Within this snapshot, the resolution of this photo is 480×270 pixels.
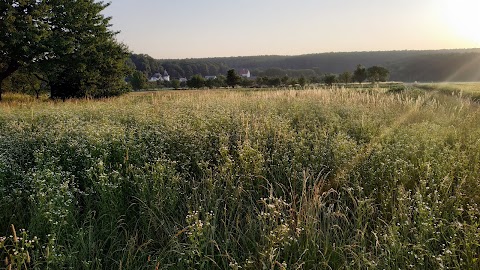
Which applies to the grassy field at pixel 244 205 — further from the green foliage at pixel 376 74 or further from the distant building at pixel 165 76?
the distant building at pixel 165 76

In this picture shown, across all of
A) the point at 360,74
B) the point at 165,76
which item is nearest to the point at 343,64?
the point at 165,76

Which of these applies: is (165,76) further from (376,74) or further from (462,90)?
(462,90)

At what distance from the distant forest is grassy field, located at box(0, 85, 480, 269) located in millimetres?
96576

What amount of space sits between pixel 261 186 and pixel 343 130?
304 centimetres

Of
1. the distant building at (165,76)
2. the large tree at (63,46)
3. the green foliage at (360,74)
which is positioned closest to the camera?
the large tree at (63,46)

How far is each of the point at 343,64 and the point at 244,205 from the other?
168 metres

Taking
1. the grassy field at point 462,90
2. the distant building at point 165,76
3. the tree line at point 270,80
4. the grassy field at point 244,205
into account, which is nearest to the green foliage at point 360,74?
the tree line at point 270,80

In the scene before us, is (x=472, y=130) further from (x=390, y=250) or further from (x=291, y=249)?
(x=291, y=249)

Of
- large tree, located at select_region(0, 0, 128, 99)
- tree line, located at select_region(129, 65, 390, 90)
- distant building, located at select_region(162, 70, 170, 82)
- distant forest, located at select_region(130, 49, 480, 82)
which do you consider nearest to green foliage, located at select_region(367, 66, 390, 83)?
tree line, located at select_region(129, 65, 390, 90)

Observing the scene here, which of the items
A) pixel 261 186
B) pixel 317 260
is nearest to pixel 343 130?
pixel 261 186

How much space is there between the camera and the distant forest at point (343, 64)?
111 m

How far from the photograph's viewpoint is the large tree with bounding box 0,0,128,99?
18.8m

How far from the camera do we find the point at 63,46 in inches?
787

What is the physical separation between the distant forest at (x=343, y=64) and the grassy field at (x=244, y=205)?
96576 mm
